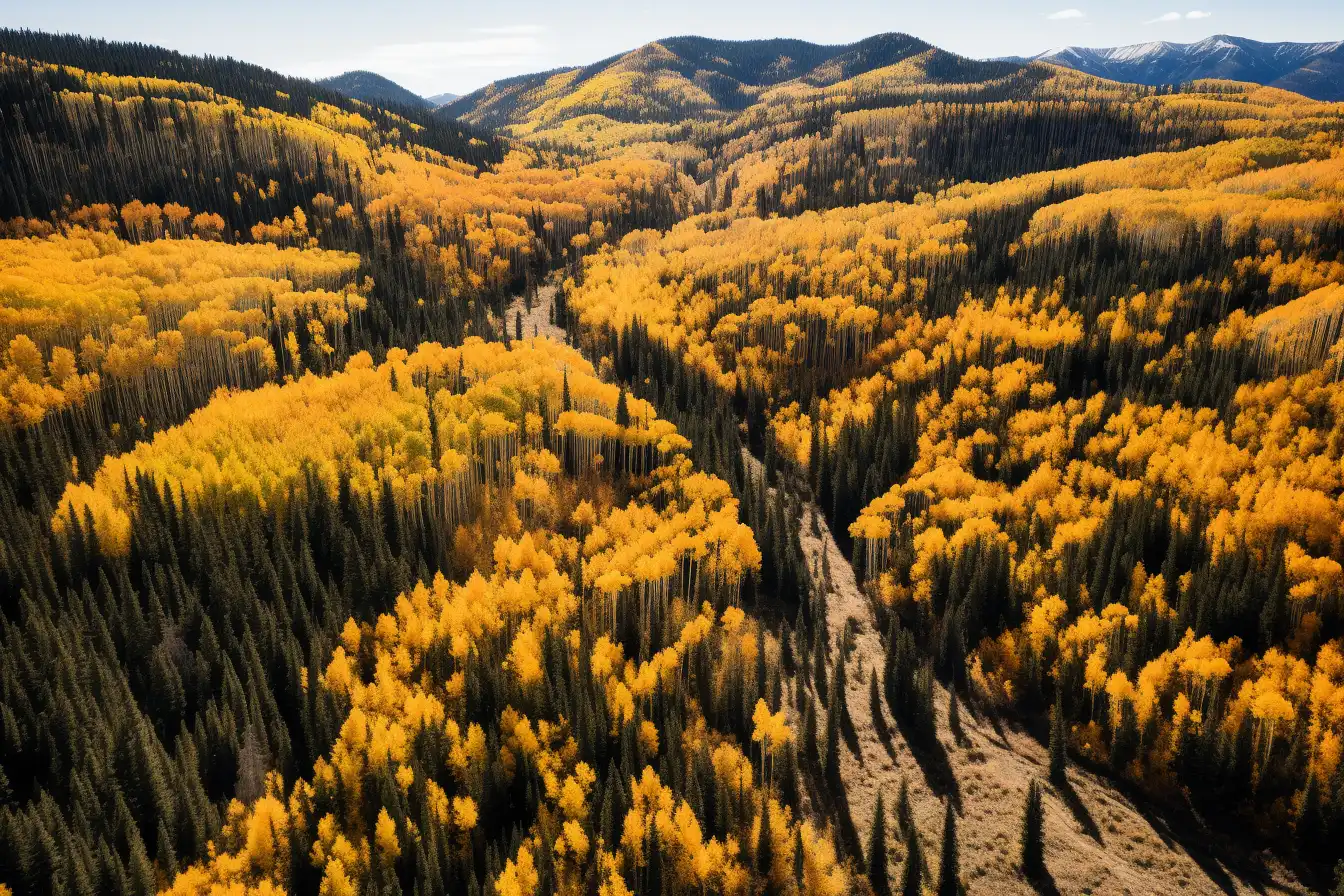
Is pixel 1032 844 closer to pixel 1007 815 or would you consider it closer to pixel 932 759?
pixel 1007 815

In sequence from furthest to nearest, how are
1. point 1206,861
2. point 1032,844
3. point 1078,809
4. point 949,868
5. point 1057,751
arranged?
1. point 1057,751
2. point 1078,809
3. point 1206,861
4. point 1032,844
5. point 949,868

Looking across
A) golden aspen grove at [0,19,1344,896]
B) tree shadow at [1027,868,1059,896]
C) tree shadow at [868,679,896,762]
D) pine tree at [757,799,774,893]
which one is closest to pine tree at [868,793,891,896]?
golden aspen grove at [0,19,1344,896]

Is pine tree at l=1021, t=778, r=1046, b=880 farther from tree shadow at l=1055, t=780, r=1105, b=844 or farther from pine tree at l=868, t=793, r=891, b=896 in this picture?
pine tree at l=868, t=793, r=891, b=896

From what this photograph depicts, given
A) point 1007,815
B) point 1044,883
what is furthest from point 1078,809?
point 1044,883

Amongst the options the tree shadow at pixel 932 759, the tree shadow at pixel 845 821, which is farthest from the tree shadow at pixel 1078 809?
the tree shadow at pixel 845 821

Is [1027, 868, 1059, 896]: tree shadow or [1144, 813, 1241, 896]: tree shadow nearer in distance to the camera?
[1027, 868, 1059, 896]: tree shadow

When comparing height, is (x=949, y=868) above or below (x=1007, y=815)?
above

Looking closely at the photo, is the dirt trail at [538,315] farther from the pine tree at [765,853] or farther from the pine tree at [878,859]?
the pine tree at [878,859]
